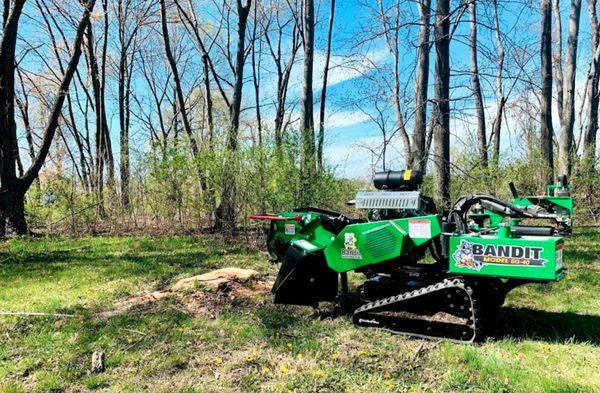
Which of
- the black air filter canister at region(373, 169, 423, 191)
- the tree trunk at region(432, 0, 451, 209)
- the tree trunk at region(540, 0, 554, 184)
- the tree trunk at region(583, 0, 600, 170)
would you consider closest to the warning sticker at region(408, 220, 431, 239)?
the black air filter canister at region(373, 169, 423, 191)

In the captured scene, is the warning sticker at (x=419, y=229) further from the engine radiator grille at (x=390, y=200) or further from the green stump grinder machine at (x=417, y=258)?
the engine radiator grille at (x=390, y=200)

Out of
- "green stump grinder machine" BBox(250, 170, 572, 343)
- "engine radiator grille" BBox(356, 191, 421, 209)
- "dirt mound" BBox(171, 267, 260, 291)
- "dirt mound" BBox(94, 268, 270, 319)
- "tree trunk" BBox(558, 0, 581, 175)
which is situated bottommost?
"dirt mound" BBox(94, 268, 270, 319)

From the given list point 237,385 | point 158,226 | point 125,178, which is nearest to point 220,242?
point 158,226

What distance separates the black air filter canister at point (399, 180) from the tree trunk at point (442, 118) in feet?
12.1

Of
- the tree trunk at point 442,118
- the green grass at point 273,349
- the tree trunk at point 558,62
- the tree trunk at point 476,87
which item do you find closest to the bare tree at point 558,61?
the tree trunk at point 558,62

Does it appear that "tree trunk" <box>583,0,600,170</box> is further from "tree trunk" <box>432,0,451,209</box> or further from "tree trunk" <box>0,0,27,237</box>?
"tree trunk" <box>0,0,27,237</box>

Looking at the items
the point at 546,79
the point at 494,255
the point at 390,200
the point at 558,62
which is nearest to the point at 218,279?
the point at 390,200

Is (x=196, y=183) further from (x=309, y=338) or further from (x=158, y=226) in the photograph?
(x=309, y=338)

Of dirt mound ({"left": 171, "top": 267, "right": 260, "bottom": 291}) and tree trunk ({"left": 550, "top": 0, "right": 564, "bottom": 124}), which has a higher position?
tree trunk ({"left": 550, "top": 0, "right": 564, "bottom": 124})

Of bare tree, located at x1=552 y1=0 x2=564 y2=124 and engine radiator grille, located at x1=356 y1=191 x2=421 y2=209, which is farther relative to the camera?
bare tree, located at x1=552 y1=0 x2=564 y2=124

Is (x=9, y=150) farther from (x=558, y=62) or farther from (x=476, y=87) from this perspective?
(x=558, y=62)

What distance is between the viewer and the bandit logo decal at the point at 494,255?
137 inches

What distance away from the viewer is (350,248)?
442 centimetres

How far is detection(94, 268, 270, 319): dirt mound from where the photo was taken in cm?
503
